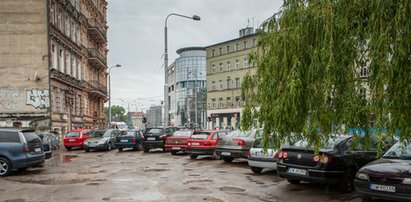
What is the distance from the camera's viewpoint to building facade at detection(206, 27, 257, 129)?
65.0 metres

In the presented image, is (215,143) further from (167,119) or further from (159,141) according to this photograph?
(167,119)

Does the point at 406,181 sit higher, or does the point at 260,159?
the point at 406,181

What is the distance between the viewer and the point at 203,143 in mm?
17844

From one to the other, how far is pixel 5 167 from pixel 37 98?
1994 centimetres

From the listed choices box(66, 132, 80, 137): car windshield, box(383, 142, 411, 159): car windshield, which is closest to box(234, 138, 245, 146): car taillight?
box(383, 142, 411, 159): car windshield

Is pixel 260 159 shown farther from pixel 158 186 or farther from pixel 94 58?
pixel 94 58

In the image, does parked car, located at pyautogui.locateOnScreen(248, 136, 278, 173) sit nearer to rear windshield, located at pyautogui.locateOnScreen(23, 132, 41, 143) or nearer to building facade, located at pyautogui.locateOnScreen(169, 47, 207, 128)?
rear windshield, located at pyautogui.locateOnScreen(23, 132, 41, 143)

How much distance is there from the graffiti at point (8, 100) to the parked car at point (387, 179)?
2928cm

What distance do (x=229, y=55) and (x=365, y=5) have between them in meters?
61.7

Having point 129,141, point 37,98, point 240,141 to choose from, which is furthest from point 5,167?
point 37,98

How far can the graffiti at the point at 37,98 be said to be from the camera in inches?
1236

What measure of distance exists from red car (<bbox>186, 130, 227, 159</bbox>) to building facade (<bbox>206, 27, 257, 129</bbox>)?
148ft

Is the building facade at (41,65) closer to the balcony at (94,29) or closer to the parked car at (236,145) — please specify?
the balcony at (94,29)

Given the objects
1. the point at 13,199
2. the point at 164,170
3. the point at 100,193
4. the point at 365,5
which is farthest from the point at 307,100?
the point at 164,170
